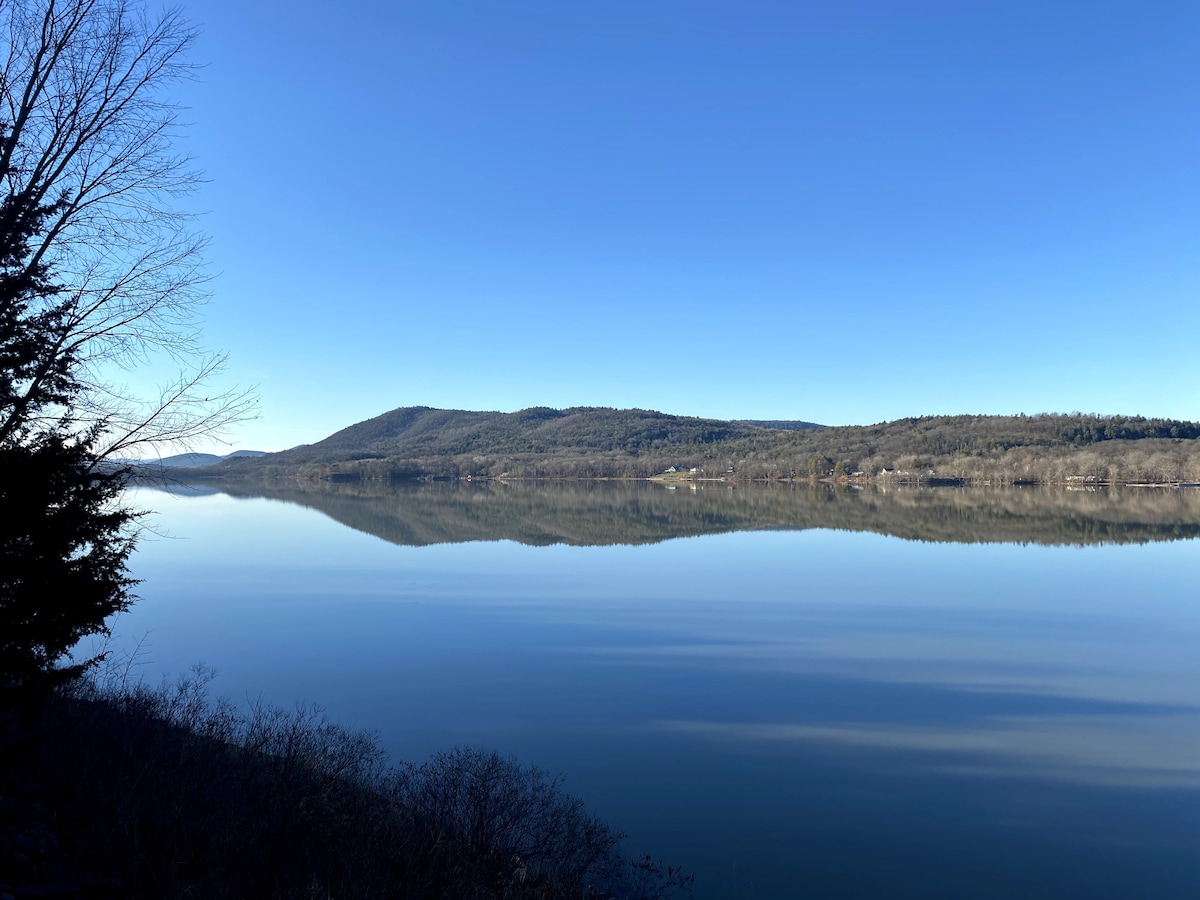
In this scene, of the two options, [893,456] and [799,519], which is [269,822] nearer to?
[799,519]

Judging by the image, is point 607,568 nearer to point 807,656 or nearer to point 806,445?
point 807,656

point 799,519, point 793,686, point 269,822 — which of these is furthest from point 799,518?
point 269,822

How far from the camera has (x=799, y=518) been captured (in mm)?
55281

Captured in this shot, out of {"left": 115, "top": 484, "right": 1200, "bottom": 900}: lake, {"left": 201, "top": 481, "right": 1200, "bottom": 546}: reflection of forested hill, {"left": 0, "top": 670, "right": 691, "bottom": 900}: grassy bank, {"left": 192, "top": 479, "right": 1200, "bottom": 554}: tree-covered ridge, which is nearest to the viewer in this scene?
{"left": 0, "top": 670, "right": 691, "bottom": 900}: grassy bank

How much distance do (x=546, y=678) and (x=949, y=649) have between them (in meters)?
9.69

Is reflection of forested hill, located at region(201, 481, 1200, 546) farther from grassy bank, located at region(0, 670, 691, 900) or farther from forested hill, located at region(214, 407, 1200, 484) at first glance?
grassy bank, located at region(0, 670, 691, 900)

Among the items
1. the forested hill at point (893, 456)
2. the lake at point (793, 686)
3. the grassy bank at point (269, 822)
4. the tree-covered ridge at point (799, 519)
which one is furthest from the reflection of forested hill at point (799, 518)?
the grassy bank at point (269, 822)

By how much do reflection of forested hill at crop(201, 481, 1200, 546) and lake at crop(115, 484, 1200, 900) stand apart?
733cm

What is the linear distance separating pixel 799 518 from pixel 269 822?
51960mm

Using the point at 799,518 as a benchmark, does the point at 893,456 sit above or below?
above

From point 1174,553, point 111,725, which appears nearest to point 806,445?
point 1174,553

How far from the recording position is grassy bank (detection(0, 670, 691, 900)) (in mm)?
5398

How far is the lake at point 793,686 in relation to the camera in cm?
831

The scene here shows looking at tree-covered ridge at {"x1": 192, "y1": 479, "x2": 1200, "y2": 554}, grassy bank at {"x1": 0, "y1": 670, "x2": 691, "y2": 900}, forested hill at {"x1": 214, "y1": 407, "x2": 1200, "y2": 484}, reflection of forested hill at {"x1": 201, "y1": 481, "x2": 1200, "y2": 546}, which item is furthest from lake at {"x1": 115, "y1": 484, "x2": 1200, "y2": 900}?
forested hill at {"x1": 214, "y1": 407, "x2": 1200, "y2": 484}
